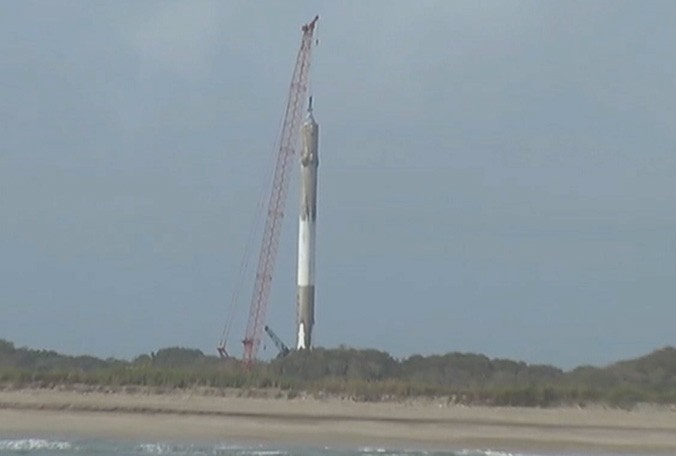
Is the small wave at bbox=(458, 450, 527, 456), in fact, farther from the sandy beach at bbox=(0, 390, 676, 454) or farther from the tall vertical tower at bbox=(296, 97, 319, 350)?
the tall vertical tower at bbox=(296, 97, 319, 350)

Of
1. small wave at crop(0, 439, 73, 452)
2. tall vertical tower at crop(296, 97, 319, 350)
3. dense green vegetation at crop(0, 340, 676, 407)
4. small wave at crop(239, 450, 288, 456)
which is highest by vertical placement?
tall vertical tower at crop(296, 97, 319, 350)


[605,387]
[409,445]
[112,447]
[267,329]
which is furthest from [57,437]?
[267,329]

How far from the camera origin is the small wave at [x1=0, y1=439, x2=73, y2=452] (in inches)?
1081

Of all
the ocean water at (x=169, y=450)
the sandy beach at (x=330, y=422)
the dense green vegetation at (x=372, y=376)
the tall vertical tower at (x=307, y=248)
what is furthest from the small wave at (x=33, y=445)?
the tall vertical tower at (x=307, y=248)

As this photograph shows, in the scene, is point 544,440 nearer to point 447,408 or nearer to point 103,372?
point 447,408

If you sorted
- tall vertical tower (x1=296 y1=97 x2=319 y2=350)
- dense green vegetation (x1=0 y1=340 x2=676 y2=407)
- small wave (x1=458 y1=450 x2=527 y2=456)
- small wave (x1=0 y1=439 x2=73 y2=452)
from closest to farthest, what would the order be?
small wave (x1=0 y1=439 x2=73 y2=452) → small wave (x1=458 y1=450 x2=527 y2=456) → dense green vegetation (x1=0 y1=340 x2=676 y2=407) → tall vertical tower (x1=296 y1=97 x2=319 y2=350)

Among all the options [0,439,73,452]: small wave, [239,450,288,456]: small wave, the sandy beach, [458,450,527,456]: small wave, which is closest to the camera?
[239,450,288,456]: small wave

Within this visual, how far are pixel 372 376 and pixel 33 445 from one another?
2132cm

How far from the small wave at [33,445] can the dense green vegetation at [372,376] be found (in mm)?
11708

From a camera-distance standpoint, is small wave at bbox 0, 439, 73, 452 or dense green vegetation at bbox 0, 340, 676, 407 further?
dense green vegetation at bbox 0, 340, 676, 407

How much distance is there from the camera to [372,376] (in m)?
48.0

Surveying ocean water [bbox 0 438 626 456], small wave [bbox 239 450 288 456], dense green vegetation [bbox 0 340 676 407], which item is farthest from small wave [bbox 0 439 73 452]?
dense green vegetation [bbox 0 340 676 407]

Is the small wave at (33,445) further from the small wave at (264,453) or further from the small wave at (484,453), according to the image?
the small wave at (484,453)

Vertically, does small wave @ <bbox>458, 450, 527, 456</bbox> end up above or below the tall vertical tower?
below
